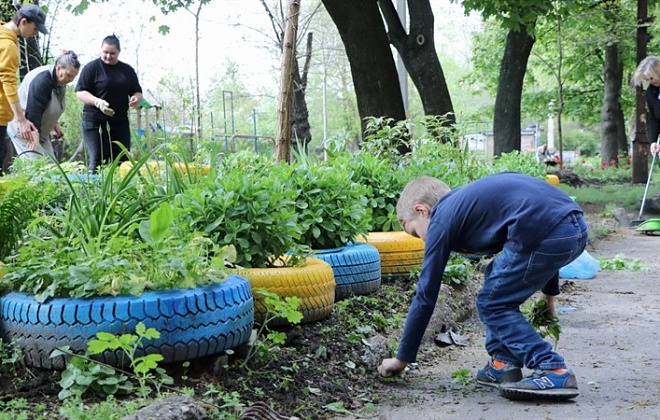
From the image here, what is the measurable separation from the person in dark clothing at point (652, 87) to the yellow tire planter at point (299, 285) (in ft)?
25.9

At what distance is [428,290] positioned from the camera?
12.8ft

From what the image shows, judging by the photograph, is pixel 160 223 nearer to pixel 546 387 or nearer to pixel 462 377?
pixel 462 377

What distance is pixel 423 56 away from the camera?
1455 centimetres

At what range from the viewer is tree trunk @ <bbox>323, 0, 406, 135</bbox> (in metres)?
12.8

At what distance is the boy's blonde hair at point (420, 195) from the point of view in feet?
13.5

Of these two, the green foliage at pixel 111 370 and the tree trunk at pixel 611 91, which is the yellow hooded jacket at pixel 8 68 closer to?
the green foliage at pixel 111 370

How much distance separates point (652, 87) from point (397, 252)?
6.64m

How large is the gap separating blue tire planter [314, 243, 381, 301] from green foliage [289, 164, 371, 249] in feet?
0.39

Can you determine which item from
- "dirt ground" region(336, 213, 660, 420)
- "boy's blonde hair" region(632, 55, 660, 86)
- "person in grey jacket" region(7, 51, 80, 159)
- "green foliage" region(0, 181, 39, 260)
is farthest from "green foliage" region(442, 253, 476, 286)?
"boy's blonde hair" region(632, 55, 660, 86)

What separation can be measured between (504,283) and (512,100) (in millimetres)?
13636

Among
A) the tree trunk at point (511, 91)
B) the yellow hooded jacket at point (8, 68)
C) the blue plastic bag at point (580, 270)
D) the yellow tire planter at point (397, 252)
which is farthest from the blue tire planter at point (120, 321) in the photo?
the tree trunk at point (511, 91)

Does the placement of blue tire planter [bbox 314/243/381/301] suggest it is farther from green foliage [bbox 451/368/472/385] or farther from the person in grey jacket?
the person in grey jacket

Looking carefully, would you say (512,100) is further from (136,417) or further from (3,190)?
(136,417)

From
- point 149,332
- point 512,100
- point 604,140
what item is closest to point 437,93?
point 512,100
